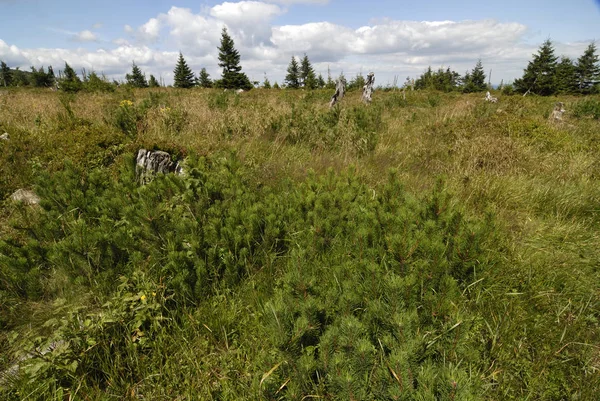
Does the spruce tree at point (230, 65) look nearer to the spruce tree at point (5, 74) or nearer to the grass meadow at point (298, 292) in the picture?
the grass meadow at point (298, 292)

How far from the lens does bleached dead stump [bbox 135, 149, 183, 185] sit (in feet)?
13.9

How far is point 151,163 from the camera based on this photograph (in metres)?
4.33

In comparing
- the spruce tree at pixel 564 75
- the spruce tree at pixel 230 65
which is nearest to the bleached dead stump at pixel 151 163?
the spruce tree at pixel 230 65

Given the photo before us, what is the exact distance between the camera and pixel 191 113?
7.26 m

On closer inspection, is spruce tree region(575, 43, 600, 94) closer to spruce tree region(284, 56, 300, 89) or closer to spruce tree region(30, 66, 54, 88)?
spruce tree region(284, 56, 300, 89)

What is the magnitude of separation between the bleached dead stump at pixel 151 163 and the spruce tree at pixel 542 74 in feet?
120

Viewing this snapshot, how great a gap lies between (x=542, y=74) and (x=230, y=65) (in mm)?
32246

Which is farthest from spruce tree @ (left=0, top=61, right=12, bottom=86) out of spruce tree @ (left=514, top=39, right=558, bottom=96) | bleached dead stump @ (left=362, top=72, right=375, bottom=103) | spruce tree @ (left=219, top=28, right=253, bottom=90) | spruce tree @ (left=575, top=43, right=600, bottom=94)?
spruce tree @ (left=575, top=43, right=600, bottom=94)

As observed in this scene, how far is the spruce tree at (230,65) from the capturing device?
31641 millimetres

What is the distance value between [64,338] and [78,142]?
420 cm

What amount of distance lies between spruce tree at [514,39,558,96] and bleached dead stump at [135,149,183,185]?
3644cm

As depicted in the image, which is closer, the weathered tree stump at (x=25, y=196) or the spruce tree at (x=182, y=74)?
the weathered tree stump at (x=25, y=196)

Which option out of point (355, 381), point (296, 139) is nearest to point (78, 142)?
point (296, 139)

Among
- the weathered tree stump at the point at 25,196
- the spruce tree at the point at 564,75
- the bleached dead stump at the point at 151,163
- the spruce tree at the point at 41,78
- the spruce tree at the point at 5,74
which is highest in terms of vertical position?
the spruce tree at the point at 5,74
